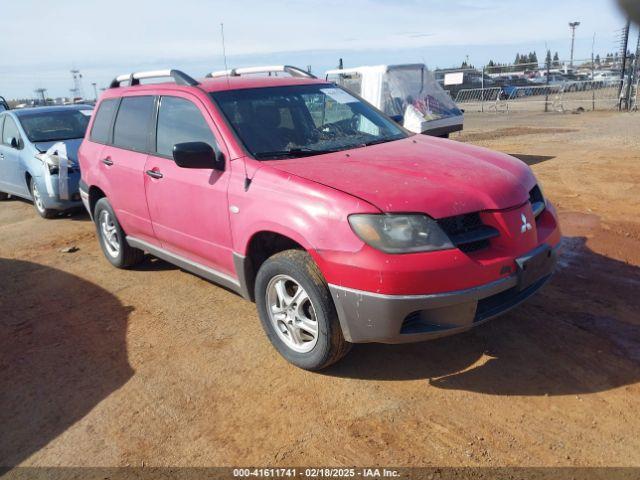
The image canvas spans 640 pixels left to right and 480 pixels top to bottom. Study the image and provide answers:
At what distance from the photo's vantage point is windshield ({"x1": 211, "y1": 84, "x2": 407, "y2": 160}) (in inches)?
159

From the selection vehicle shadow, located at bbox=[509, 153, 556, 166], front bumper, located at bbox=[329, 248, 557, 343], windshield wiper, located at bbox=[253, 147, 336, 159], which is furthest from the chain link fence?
front bumper, located at bbox=[329, 248, 557, 343]

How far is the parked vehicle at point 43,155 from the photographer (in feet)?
27.0

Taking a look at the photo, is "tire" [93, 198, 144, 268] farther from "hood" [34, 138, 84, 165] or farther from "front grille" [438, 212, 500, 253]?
"front grille" [438, 212, 500, 253]

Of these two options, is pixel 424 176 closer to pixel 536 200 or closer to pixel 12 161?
pixel 536 200

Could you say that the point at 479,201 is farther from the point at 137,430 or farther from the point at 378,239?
the point at 137,430

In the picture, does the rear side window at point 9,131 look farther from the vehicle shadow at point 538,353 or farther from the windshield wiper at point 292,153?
the vehicle shadow at point 538,353

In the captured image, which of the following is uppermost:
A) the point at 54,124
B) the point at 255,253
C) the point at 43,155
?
the point at 54,124

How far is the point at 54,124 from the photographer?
910cm

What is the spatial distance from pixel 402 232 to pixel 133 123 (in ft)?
10.4

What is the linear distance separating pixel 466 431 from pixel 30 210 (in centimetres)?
898

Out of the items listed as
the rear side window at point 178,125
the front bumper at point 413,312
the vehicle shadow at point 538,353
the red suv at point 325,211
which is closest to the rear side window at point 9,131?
the red suv at point 325,211

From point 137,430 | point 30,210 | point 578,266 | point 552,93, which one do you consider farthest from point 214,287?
point 552,93

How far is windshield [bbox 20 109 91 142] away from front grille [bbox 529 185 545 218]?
7561 mm

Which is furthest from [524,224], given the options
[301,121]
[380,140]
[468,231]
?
[301,121]
